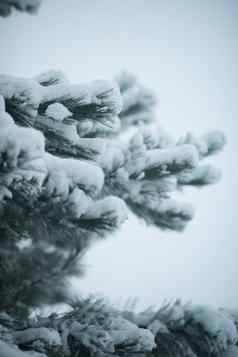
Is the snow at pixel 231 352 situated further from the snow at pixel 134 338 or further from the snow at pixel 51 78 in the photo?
the snow at pixel 51 78

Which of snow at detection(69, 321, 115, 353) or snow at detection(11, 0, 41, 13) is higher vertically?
snow at detection(11, 0, 41, 13)

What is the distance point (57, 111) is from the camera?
1.78 meters

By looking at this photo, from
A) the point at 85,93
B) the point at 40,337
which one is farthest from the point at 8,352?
the point at 85,93

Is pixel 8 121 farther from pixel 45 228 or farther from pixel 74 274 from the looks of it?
pixel 74 274

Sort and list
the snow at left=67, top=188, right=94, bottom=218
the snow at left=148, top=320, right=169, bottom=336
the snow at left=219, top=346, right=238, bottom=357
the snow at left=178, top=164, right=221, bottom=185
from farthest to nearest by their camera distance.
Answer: the snow at left=178, top=164, right=221, bottom=185, the snow at left=148, top=320, right=169, bottom=336, the snow at left=219, top=346, right=238, bottom=357, the snow at left=67, top=188, right=94, bottom=218

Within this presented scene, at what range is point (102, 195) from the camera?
8.55 ft

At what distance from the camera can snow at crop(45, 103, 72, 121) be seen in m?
1.77

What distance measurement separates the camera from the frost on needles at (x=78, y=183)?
1573mm

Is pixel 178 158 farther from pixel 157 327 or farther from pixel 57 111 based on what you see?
pixel 157 327

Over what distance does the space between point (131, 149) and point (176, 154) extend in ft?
1.30

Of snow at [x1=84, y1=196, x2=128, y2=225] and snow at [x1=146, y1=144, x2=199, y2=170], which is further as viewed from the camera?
snow at [x1=146, y1=144, x2=199, y2=170]

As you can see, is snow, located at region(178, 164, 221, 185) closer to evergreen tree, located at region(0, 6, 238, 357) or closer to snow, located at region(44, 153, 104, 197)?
evergreen tree, located at region(0, 6, 238, 357)

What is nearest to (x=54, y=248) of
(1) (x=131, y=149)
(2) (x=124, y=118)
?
(2) (x=124, y=118)

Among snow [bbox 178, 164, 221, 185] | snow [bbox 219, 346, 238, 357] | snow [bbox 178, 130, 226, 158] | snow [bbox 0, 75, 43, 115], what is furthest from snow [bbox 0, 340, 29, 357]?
snow [bbox 178, 130, 226, 158]
